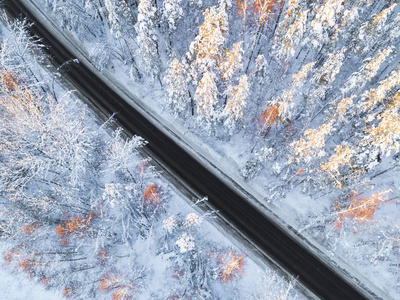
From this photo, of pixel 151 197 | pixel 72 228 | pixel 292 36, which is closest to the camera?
pixel 72 228

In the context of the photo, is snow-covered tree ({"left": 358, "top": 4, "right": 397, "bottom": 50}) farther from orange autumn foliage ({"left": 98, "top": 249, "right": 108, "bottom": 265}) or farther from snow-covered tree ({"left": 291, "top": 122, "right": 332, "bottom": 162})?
orange autumn foliage ({"left": 98, "top": 249, "right": 108, "bottom": 265})

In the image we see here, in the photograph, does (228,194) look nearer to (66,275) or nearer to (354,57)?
(66,275)

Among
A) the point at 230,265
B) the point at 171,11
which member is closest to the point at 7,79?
the point at 171,11

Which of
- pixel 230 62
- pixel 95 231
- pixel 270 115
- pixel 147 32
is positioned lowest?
pixel 95 231

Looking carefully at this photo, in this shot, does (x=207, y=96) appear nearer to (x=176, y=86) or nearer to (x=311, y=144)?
(x=176, y=86)

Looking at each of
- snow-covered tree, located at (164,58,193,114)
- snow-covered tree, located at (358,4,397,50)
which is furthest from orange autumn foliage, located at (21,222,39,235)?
snow-covered tree, located at (358,4,397,50)

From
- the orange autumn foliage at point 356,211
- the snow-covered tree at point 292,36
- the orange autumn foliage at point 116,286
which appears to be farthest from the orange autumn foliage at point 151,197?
the snow-covered tree at point 292,36

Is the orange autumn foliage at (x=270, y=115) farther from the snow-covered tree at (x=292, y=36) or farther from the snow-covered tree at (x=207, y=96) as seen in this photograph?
the snow-covered tree at (x=292, y=36)
